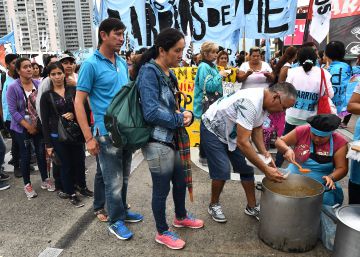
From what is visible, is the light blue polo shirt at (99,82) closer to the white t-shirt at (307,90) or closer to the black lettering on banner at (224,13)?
the white t-shirt at (307,90)

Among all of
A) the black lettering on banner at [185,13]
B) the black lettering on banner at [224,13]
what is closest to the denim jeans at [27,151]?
the black lettering on banner at [185,13]

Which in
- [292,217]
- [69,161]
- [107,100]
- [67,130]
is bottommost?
[292,217]

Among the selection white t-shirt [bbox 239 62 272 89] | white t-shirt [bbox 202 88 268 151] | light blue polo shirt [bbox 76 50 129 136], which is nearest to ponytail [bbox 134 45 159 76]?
light blue polo shirt [bbox 76 50 129 136]

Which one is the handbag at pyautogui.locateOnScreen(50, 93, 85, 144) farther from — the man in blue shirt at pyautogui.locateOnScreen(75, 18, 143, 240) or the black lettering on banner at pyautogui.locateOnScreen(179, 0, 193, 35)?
the black lettering on banner at pyautogui.locateOnScreen(179, 0, 193, 35)

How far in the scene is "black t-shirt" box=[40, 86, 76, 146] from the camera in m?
3.63

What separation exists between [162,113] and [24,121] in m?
2.32

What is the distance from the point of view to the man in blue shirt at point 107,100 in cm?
272

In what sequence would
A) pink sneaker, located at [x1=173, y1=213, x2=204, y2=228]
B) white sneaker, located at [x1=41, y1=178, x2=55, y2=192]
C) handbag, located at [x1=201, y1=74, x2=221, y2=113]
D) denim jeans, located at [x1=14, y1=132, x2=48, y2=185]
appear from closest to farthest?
pink sneaker, located at [x1=173, y1=213, x2=204, y2=228] < denim jeans, located at [x1=14, y1=132, x2=48, y2=185] < white sneaker, located at [x1=41, y1=178, x2=55, y2=192] < handbag, located at [x1=201, y1=74, x2=221, y2=113]

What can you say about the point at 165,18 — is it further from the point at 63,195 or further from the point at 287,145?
the point at 287,145

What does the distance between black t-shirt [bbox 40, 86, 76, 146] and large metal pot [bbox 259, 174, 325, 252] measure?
229cm

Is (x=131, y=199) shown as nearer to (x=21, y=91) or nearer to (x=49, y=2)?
(x=21, y=91)

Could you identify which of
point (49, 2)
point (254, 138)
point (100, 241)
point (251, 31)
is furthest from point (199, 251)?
point (49, 2)

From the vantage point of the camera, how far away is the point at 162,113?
2.50 meters

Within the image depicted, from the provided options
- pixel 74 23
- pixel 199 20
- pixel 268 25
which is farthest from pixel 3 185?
pixel 74 23
